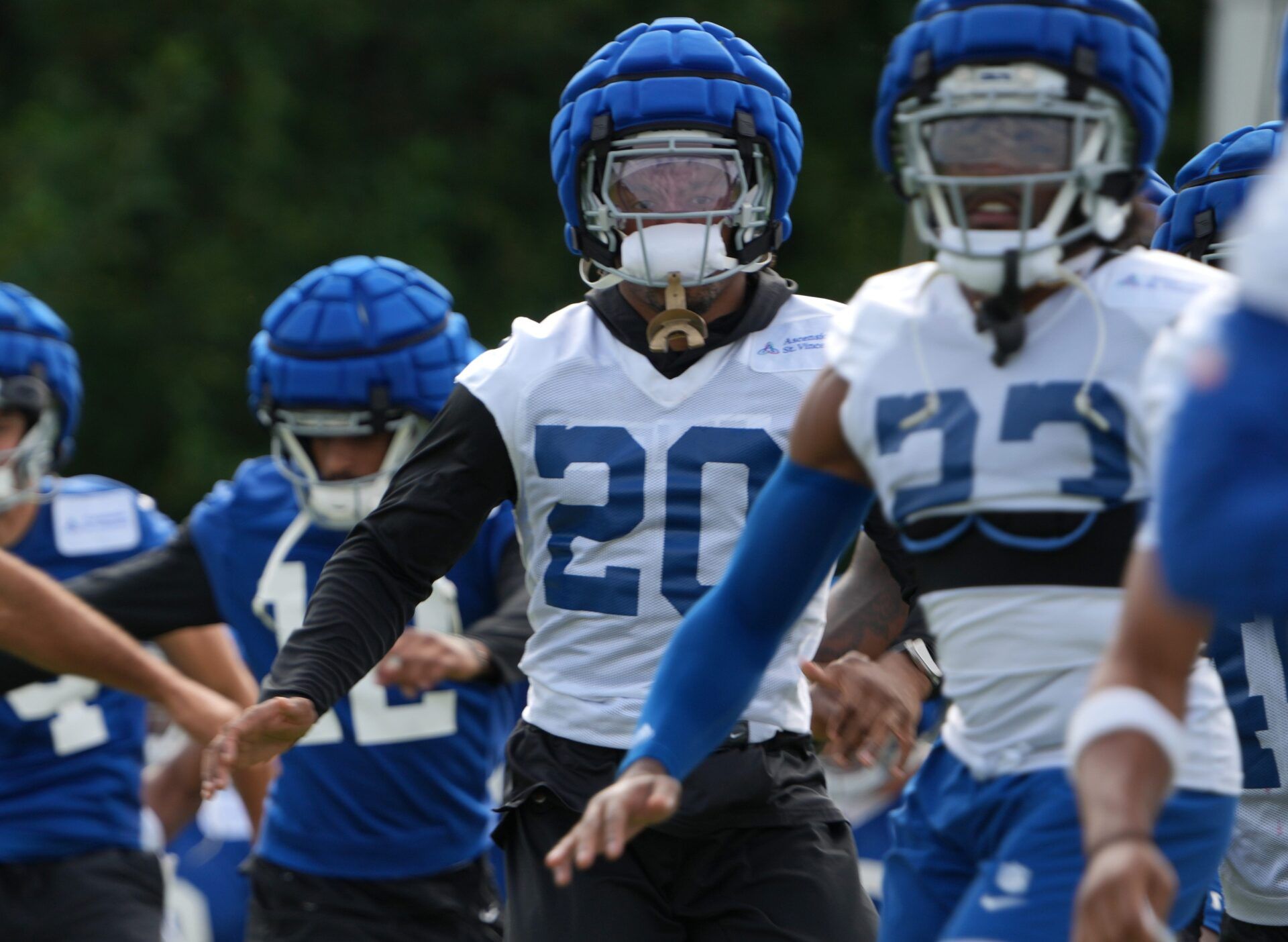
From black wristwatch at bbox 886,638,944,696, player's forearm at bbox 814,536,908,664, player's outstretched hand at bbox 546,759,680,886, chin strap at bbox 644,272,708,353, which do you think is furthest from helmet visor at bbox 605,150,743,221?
player's outstretched hand at bbox 546,759,680,886

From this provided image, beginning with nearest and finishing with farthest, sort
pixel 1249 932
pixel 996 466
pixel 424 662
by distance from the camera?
1. pixel 996 466
2. pixel 1249 932
3. pixel 424 662

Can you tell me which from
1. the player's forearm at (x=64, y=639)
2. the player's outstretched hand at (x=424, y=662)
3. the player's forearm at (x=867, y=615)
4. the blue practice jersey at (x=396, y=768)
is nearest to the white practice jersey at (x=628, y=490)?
the player's forearm at (x=867, y=615)

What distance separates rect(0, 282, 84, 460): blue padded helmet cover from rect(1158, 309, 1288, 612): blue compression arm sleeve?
4.42 m

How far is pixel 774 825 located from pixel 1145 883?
1.49m

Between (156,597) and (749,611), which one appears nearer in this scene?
(749,611)

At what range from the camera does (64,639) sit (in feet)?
16.5

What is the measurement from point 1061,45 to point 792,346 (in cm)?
107

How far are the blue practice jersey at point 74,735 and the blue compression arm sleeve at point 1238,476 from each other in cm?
367

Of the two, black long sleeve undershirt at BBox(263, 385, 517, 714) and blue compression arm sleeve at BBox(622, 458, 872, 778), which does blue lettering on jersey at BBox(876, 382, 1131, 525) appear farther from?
black long sleeve undershirt at BBox(263, 385, 517, 714)

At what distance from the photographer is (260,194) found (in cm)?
1416

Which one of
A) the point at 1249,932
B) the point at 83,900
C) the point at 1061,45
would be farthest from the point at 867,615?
the point at 83,900

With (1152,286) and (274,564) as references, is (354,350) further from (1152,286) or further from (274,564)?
(1152,286)

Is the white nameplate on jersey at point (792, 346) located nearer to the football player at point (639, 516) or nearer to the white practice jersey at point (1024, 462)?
the football player at point (639, 516)

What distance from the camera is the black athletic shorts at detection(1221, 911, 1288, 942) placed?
12.9 ft
